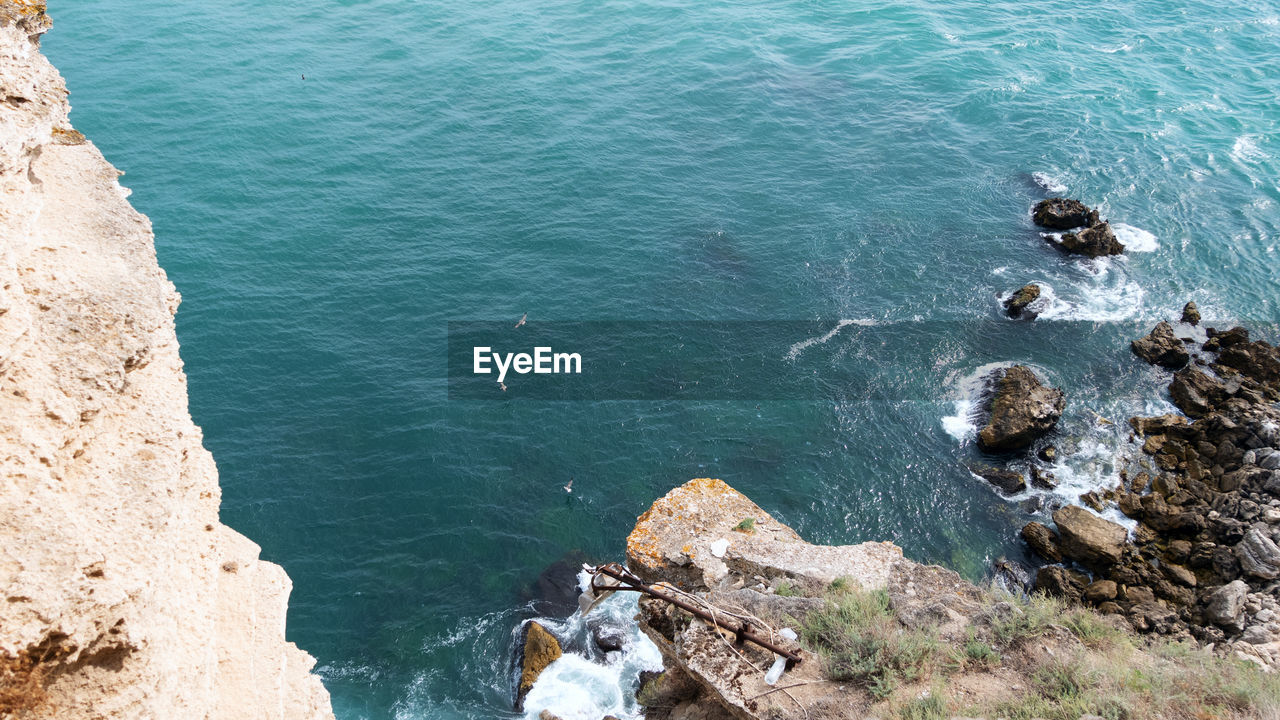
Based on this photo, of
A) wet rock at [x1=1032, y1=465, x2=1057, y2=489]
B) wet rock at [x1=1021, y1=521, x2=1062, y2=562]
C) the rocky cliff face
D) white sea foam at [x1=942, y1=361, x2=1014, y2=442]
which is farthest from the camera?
white sea foam at [x1=942, y1=361, x2=1014, y2=442]

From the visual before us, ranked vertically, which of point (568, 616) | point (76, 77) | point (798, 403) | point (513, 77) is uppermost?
point (76, 77)

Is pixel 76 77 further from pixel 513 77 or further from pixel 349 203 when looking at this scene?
pixel 513 77

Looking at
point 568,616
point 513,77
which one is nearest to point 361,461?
point 568,616

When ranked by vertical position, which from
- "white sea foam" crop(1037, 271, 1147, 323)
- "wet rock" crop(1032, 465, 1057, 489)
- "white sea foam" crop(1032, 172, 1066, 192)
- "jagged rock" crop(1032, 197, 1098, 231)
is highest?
"white sea foam" crop(1032, 172, 1066, 192)

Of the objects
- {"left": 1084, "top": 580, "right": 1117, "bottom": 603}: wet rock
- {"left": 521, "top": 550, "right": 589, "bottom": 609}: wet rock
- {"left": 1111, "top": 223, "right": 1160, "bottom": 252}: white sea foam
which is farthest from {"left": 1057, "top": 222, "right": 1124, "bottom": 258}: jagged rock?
{"left": 521, "top": 550, "right": 589, "bottom": 609}: wet rock

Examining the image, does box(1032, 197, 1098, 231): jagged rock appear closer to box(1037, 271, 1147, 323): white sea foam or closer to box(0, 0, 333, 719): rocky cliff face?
box(1037, 271, 1147, 323): white sea foam

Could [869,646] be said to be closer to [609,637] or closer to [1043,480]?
[609,637]

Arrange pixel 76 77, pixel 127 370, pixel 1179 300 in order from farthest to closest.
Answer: pixel 76 77 < pixel 1179 300 < pixel 127 370
